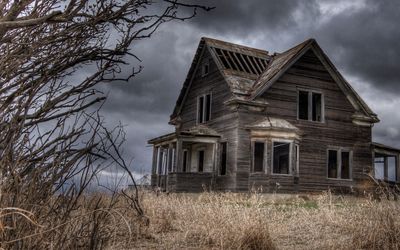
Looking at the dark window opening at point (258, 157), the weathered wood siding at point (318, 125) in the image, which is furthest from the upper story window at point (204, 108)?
the weathered wood siding at point (318, 125)

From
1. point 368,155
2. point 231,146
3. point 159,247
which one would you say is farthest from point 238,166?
point 159,247

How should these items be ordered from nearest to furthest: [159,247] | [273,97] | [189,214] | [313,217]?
[159,247], [189,214], [313,217], [273,97]

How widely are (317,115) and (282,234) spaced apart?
703 inches

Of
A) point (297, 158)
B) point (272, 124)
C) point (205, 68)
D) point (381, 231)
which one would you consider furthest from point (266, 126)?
point (381, 231)

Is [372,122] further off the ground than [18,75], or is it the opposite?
[372,122]

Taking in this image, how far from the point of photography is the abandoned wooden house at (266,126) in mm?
22078

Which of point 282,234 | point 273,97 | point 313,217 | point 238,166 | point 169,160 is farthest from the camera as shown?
point 169,160

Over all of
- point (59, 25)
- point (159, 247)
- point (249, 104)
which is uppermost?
point (249, 104)

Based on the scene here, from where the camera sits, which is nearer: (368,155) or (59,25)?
(59,25)

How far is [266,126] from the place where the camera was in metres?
21.8

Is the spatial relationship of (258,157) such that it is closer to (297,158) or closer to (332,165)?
(297,158)

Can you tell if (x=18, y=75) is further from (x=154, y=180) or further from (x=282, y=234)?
(x=154, y=180)

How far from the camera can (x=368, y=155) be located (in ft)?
83.3

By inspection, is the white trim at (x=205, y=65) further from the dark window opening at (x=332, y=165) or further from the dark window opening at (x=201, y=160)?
the dark window opening at (x=332, y=165)
